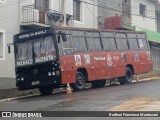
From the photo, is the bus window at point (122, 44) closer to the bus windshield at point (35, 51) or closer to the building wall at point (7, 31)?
the bus windshield at point (35, 51)

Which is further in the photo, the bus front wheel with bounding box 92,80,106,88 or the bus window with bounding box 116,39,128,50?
the bus window with bounding box 116,39,128,50

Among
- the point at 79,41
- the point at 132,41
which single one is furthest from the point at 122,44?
the point at 79,41

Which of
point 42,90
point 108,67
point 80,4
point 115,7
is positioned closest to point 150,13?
point 115,7

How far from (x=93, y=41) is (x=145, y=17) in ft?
76.8

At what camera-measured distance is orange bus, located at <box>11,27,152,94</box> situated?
2131 centimetres

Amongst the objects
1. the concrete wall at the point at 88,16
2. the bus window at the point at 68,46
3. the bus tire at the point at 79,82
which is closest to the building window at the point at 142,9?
the concrete wall at the point at 88,16

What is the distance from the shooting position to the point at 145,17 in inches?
1837

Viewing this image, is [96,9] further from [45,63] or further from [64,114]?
[64,114]

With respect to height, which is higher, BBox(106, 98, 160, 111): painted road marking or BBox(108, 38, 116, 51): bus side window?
BBox(108, 38, 116, 51): bus side window

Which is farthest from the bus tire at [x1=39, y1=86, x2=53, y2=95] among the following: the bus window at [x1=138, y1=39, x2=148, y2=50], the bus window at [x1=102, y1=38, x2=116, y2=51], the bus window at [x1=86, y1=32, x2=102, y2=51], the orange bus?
the bus window at [x1=138, y1=39, x2=148, y2=50]

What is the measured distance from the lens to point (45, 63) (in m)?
21.4

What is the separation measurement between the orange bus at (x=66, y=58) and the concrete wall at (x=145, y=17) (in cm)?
1815

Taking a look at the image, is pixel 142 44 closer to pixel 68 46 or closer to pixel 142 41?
pixel 142 41

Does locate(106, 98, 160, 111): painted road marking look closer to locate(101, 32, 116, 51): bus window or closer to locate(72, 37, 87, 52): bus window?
locate(72, 37, 87, 52): bus window
